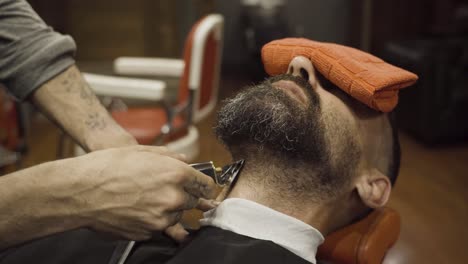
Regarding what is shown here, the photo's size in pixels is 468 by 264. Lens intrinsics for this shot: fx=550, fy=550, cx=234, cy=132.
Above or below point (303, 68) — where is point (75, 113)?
below

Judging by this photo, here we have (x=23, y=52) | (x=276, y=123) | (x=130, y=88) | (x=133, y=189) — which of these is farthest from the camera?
(x=130, y=88)

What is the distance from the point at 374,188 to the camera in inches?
48.6

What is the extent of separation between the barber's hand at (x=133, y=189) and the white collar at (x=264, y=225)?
7.2 inches

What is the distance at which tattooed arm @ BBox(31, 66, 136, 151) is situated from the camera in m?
1.42

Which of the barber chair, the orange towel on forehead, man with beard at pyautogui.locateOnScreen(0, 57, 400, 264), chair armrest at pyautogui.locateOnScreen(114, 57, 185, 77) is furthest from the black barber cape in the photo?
chair armrest at pyautogui.locateOnScreen(114, 57, 185, 77)

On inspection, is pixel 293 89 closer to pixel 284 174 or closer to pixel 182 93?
pixel 284 174

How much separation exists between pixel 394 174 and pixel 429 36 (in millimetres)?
3230

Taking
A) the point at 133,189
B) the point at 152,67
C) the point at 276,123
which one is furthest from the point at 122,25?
the point at 133,189

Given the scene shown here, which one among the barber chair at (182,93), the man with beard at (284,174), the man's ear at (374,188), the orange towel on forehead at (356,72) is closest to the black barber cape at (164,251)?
the man with beard at (284,174)

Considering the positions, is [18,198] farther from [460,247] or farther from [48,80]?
[460,247]

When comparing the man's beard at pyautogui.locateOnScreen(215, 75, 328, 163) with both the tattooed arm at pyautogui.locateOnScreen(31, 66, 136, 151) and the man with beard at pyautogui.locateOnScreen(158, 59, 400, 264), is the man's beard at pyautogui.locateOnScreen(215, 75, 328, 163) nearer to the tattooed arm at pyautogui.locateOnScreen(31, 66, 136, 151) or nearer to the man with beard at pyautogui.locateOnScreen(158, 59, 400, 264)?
the man with beard at pyautogui.locateOnScreen(158, 59, 400, 264)

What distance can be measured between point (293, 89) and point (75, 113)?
635 millimetres

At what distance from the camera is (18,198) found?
95cm

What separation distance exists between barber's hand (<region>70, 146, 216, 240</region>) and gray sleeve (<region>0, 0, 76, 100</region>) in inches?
22.3
